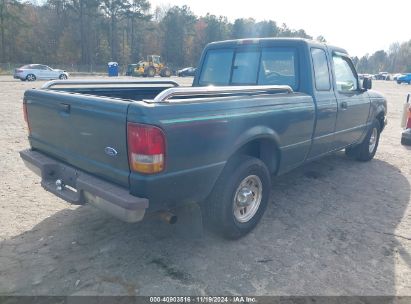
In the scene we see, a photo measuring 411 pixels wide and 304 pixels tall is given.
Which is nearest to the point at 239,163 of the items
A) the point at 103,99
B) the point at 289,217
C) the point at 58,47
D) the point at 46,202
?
the point at 289,217

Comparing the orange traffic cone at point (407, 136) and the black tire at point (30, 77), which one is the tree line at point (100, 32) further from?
the orange traffic cone at point (407, 136)

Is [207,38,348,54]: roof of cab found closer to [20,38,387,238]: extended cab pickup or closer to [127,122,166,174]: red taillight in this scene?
[20,38,387,238]: extended cab pickup

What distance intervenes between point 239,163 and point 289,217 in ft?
3.90

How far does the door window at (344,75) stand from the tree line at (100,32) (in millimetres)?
53068

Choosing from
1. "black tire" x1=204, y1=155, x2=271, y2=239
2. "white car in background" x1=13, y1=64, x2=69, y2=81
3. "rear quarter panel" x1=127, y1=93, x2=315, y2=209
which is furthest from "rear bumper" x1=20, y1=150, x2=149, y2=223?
"white car in background" x1=13, y1=64, x2=69, y2=81

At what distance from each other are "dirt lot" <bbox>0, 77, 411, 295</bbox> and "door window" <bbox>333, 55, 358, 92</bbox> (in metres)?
1.60

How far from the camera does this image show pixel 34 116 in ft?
12.0

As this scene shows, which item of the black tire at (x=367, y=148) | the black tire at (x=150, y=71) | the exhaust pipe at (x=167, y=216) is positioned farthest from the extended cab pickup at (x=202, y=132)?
the black tire at (x=150, y=71)

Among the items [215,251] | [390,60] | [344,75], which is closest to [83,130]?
[215,251]

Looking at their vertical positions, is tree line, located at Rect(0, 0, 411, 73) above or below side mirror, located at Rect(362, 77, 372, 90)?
above

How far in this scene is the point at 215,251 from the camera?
337 cm

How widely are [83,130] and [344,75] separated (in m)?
4.06

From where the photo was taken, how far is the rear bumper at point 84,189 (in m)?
2.61

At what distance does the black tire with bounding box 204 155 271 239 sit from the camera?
10.7ft
